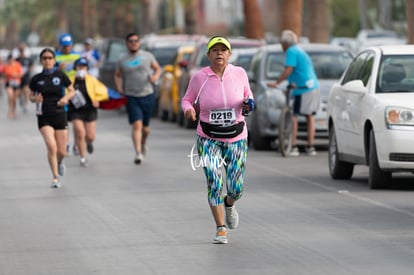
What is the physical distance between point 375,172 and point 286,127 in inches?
239

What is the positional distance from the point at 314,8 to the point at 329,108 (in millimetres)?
21219

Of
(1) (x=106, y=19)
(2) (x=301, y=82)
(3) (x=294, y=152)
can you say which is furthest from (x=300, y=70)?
(1) (x=106, y=19)

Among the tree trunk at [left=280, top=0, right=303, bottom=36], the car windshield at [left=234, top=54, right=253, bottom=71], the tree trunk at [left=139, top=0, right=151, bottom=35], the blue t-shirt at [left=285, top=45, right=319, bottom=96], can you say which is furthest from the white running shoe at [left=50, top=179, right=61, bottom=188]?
the tree trunk at [left=139, top=0, right=151, bottom=35]

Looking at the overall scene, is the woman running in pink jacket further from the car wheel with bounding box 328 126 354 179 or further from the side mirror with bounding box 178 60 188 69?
the side mirror with bounding box 178 60 188 69

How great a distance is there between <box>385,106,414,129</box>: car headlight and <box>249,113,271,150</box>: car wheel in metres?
7.73

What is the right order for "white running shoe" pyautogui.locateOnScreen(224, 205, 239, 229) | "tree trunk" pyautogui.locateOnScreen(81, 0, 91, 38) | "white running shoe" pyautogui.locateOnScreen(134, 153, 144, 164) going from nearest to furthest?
"white running shoe" pyautogui.locateOnScreen(224, 205, 239, 229), "white running shoe" pyautogui.locateOnScreen(134, 153, 144, 164), "tree trunk" pyautogui.locateOnScreen(81, 0, 91, 38)

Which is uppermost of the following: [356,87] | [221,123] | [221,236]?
[221,123]

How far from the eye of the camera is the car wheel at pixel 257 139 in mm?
23489

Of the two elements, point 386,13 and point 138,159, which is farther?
point 386,13

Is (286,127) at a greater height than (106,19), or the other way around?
(286,127)

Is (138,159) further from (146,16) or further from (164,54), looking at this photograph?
(146,16)

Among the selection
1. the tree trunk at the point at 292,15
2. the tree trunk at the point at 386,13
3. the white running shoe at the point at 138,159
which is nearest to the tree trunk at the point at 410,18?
the tree trunk at the point at 292,15

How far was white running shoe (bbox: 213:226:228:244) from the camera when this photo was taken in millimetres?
11711

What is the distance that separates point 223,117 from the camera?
12.0 m
